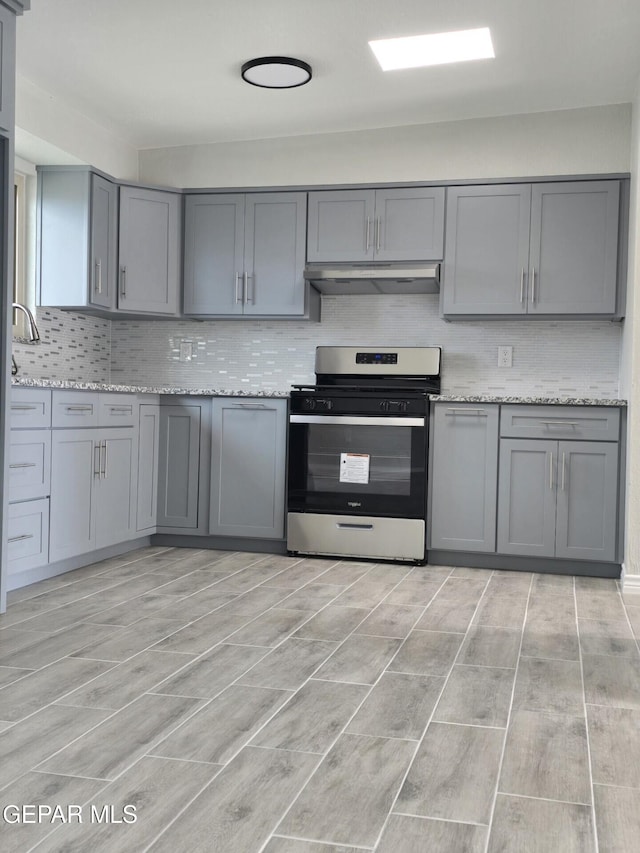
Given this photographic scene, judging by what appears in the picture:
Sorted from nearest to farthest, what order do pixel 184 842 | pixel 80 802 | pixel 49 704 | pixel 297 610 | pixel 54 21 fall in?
pixel 184 842 → pixel 80 802 → pixel 49 704 → pixel 297 610 → pixel 54 21

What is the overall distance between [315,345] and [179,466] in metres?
1.08

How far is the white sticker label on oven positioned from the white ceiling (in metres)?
1.82

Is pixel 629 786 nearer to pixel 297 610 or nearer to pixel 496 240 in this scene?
pixel 297 610

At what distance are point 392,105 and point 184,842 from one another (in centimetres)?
379

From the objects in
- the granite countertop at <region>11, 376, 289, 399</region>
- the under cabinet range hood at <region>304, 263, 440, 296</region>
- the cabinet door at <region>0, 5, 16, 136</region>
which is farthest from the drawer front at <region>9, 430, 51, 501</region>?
the under cabinet range hood at <region>304, 263, 440, 296</region>

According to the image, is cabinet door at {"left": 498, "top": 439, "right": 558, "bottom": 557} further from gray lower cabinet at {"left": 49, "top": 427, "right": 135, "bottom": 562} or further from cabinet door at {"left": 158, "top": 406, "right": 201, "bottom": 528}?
gray lower cabinet at {"left": 49, "top": 427, "right": 135, "bottom": 562}

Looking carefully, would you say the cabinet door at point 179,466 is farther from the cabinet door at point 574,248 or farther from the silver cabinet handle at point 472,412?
the cabinet door at point 574,248

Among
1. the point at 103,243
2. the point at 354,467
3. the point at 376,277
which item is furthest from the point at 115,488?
the point at 376,277

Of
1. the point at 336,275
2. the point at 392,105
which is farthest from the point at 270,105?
the point at 336,275

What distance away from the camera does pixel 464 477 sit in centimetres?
423

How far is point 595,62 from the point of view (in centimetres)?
376

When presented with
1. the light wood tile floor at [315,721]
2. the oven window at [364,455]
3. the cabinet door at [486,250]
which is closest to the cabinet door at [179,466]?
the oven window at [364,455]

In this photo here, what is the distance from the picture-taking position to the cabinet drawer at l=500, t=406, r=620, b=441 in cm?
402

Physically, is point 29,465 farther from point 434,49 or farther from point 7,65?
point 434,49
